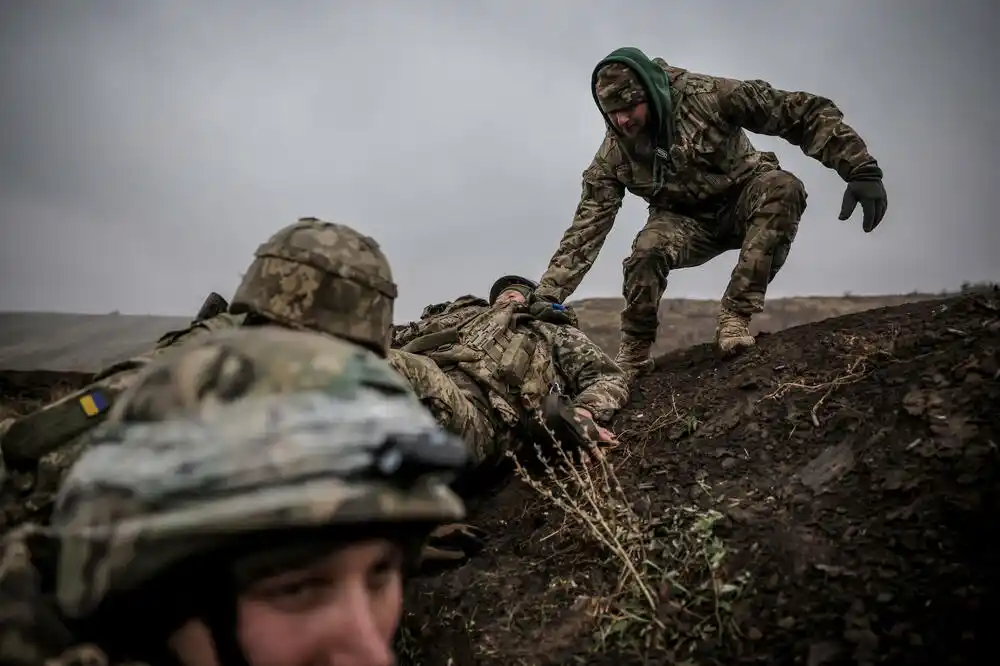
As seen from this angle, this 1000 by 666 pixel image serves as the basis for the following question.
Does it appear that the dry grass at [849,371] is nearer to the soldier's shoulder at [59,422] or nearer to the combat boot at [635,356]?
the combat boot at [635,356]

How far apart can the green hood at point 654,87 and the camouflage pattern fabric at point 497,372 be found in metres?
1.46

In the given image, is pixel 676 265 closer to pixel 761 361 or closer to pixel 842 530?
pixel 761 361

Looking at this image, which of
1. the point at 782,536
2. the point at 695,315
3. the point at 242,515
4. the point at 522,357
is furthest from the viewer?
the point at 695,315

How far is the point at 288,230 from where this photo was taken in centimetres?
303

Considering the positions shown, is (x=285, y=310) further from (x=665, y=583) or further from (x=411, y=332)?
(x=411, y=332)

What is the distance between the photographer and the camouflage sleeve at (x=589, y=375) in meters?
4.74

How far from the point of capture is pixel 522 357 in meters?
4.93

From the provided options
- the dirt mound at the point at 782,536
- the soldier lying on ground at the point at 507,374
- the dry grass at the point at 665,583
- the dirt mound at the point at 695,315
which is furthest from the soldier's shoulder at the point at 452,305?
the dirt mound at the point at 695,315

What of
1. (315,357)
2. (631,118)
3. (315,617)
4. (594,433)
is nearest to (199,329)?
(315,357)

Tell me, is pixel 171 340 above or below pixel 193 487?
above

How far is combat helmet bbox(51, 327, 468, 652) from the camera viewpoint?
1.71 meters

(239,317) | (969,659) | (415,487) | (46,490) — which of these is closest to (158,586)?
(415,487)

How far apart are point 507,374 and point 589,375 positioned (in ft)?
2.10

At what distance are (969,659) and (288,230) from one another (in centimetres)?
261
